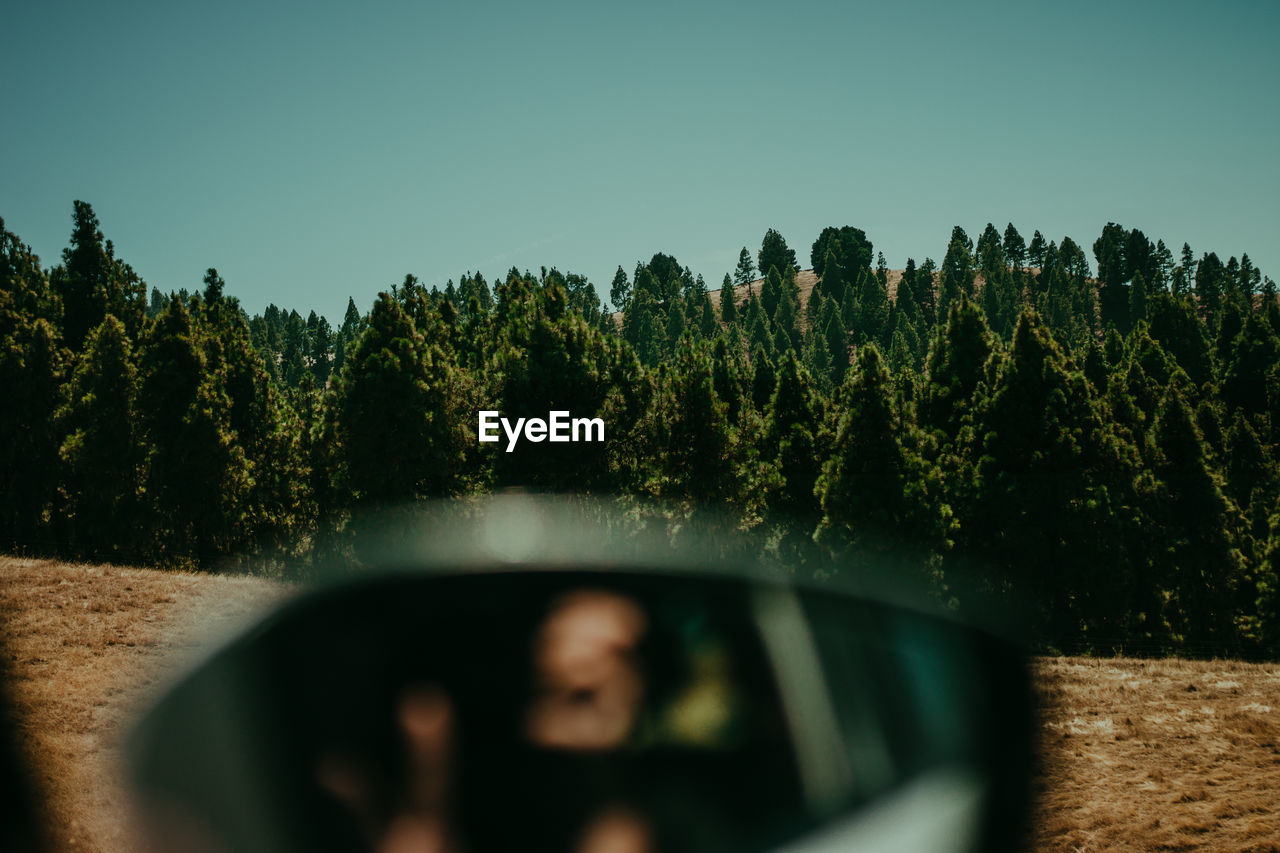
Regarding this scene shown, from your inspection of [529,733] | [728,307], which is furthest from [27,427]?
[728,307]

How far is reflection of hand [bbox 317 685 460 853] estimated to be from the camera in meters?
4.57

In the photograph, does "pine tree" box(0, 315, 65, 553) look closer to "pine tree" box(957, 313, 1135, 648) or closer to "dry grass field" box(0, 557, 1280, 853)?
"dry grass field" box(0, 557, 1280, 853)

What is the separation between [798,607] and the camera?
20.8ft

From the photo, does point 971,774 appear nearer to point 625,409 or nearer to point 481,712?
point 481,712

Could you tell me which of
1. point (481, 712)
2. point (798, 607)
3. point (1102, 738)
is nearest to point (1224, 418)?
point (1102, 738)

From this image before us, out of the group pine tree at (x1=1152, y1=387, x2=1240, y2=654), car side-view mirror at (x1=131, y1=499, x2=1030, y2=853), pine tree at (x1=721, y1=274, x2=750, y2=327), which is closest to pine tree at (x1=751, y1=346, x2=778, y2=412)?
pine tree at (x1=1152, y1=387, x2=1240, y2=654)

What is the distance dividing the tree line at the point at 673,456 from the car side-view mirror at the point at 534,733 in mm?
13920

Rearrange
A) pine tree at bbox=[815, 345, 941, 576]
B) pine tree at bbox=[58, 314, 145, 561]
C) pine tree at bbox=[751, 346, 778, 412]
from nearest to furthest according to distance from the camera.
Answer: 1. pine tree at bbox=[815, 345, 941, 576]
2. pine tree at bbox=[58, 314, 145, 561]
3. pine tree at bbox=[751, 346, 778, 412]

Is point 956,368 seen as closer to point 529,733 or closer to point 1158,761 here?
point 1158,761

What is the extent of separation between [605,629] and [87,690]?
247 inches

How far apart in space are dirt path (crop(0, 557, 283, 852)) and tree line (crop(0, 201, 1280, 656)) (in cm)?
1019

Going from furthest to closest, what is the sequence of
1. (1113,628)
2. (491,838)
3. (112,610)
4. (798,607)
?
(1113,628)
(112,610)
(798,607)
(491,838)

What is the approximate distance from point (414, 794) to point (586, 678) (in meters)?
1.34

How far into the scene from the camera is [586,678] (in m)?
4.98
